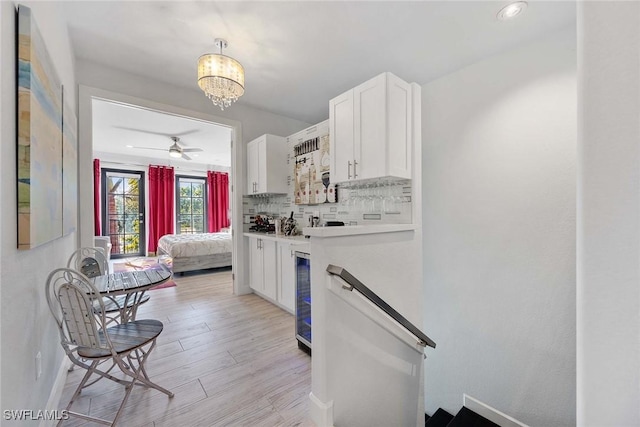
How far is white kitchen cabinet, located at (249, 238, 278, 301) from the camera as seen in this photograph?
10.9ft

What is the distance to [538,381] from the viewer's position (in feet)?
7.86

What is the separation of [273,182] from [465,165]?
253 centimetres

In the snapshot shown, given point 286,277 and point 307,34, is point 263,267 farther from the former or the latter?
point 307,34

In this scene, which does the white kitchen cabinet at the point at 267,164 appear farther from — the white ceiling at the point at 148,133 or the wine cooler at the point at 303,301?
the wine cooler at the point at 303,301

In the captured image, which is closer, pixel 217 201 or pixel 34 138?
pixel 34 138

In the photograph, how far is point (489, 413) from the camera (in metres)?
2.55

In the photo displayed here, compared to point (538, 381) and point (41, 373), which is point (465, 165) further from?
point (41, 373)

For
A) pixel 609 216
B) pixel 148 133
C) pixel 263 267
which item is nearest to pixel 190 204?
pixel 148 133

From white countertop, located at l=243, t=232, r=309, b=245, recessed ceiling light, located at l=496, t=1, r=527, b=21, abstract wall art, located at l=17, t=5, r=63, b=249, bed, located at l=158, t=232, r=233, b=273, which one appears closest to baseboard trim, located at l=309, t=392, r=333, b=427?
white countertop, located at l=243, t=232, r=309, b=245

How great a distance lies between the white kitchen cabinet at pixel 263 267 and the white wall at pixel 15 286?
2.08 meters

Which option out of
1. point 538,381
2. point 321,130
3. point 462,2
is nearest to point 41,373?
point 321,130

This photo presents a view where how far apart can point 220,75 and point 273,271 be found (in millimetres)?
2337

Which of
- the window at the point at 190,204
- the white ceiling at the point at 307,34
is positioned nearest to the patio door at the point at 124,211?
the window at the point at 190,204

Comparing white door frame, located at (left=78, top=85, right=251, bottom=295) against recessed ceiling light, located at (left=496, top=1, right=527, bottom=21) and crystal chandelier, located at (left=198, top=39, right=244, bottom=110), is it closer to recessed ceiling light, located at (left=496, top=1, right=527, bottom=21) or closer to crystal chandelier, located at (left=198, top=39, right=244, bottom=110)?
crystal chandelier, located at (left=198, top=39, right=244, bottom=110)
